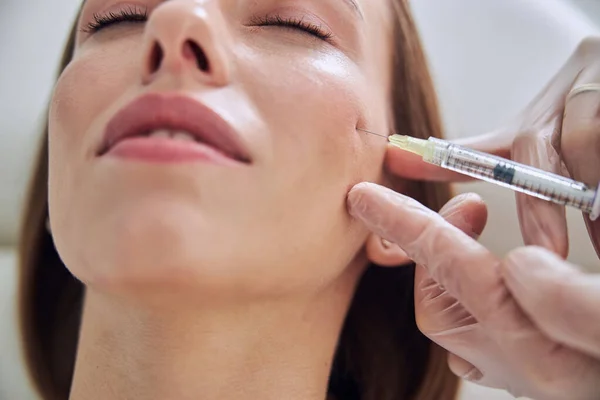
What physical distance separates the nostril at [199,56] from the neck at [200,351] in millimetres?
331

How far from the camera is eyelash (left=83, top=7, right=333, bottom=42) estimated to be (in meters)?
0.82

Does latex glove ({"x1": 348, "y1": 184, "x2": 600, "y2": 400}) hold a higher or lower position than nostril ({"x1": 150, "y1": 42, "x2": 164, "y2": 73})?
lower

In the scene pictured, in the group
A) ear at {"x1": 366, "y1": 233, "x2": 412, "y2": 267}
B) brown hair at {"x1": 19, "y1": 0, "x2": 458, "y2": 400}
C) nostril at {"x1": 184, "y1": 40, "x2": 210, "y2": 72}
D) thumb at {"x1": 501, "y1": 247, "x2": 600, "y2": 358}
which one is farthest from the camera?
brown hair at {"x1": 19, "y1": 0, "x2": 458, "y2": 400}

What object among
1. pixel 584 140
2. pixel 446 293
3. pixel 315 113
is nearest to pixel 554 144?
pixel 584 140

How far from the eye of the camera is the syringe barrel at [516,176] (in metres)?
0.73

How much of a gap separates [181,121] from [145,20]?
0.90 feet

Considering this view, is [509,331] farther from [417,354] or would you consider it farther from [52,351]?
[52,351]

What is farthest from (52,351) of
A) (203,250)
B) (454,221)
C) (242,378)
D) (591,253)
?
(591,253)

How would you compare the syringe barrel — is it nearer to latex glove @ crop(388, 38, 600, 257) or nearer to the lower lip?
latex glove @ crop(388, 38, 600, 257)

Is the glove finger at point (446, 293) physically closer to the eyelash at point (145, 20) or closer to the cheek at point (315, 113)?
the cheek at point (315, 113)

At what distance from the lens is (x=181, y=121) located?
69 centimetres

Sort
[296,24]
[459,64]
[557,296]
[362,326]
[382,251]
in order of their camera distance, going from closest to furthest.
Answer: [557,296] < [296,24] < [382,251] < [362,326] < [459,64]

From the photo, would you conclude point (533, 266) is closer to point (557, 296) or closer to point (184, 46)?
point (557, 296)

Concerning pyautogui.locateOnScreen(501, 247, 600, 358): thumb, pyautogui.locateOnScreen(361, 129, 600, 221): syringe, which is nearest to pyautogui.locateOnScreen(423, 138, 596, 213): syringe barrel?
pyautogui.locateOnScreen(361, 129, 600, 221): syringe
